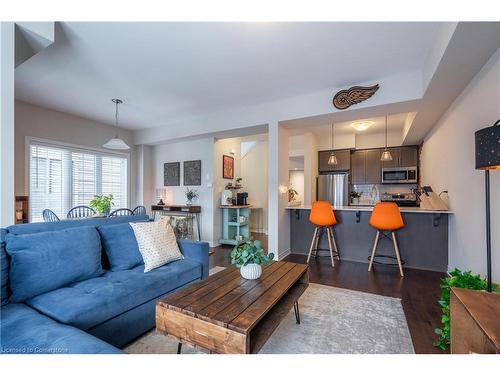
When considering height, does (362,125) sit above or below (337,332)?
Result: above

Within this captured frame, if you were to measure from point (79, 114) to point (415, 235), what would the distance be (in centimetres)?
606

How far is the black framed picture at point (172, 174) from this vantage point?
17.8ft

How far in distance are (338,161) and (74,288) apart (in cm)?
580

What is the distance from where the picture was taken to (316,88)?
3297 mm

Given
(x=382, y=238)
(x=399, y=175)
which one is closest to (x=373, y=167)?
(x=399, y=175)

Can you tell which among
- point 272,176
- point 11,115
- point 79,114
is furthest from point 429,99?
point 79,114

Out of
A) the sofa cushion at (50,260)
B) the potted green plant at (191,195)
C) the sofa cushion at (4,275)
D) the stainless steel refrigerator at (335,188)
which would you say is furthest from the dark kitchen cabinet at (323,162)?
the sofa cushion at (4,275)

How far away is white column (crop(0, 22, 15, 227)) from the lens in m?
1.62

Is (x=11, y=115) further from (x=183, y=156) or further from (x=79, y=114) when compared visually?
(x=183, y=156)

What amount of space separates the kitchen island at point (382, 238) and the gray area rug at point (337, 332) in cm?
135

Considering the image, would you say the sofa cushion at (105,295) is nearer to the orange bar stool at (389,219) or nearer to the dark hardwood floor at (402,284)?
the dark hardwood floor at (402,284)

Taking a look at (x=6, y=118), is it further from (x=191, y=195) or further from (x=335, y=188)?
(x=335, y=188)

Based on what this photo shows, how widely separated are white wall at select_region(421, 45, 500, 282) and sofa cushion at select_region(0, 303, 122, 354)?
2.68m

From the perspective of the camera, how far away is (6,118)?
5.40 ft
